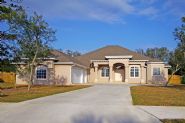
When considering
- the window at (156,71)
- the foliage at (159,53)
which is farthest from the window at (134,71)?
the foliage at (159,53)

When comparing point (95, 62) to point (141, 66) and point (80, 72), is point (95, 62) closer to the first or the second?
point (80, 72)

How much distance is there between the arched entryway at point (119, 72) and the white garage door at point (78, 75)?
513 centimetres

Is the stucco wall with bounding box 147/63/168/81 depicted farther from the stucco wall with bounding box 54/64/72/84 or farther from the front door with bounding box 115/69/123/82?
the stucco wall with bounding box 54/64/72/84

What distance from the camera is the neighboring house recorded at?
45.7 meters

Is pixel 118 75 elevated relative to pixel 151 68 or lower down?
lower down

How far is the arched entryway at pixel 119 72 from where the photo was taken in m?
54.6

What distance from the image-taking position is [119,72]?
181 feet

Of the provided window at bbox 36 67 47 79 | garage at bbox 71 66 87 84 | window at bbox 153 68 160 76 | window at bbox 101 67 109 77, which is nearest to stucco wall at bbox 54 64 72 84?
garage at bbox 71 66 87 84

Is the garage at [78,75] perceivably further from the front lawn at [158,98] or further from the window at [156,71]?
the front lawn at [158,98]

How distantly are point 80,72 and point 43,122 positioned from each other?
134 ft

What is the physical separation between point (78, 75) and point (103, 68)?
17.9 feet

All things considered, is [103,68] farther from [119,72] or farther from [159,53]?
[159,53]

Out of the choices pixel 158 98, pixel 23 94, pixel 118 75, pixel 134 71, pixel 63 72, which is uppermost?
pixel 134 71

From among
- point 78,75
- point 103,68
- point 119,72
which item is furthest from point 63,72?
point 119,72
